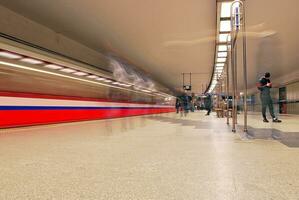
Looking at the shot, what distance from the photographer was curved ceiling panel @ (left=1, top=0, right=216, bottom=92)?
20.6 ft

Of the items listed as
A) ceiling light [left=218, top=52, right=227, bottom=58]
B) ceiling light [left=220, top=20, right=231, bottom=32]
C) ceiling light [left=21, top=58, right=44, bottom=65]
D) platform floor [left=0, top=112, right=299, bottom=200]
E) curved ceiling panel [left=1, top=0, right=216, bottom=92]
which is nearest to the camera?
platform floor [left=0, top=112, right=299, bottom=200]

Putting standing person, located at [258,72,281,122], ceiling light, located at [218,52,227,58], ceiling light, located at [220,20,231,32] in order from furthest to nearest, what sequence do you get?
ceiling light, located at [218,52,227,58], standing person, located at [258,72,281,122], ceiling light, located at [220,20,231,32]

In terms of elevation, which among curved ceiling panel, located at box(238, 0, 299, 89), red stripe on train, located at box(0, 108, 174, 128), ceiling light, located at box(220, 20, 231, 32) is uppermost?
curved ceiling panel, located at box(238, 0, 299, 89)

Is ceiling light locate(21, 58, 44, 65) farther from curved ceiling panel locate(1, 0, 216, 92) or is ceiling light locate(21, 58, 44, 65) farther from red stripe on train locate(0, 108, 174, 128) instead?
red stripe on train locate(0, 108, 174, 128)

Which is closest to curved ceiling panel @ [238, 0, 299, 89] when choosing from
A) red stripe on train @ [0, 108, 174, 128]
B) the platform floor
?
the platform floor

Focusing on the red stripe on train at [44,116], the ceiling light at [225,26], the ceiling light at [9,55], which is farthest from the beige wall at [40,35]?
the ceiling light at [225,26]

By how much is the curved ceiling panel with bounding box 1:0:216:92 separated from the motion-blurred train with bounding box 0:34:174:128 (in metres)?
0.96

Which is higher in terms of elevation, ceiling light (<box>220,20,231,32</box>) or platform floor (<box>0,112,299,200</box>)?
ceiling light (<box>220,20,231,32</box>)

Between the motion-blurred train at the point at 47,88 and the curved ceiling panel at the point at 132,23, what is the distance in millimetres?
963

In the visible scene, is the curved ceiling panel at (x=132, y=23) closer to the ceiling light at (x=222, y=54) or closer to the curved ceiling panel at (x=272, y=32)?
the ceiling light at (x=222, y=54)

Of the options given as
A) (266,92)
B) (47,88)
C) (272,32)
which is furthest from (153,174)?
(272,32)

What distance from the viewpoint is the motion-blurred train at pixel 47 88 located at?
6.30m

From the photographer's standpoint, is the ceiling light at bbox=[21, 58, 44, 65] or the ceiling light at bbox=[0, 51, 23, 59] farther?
the ceiling light at bbox=[21, 58, 44, 65]

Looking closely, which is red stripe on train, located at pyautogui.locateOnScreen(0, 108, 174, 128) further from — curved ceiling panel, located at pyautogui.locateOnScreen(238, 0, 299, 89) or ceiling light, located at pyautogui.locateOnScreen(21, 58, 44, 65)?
curved ceiling panel, located at pyautogui.locateOnScreen(238, 0, 299, 89)
